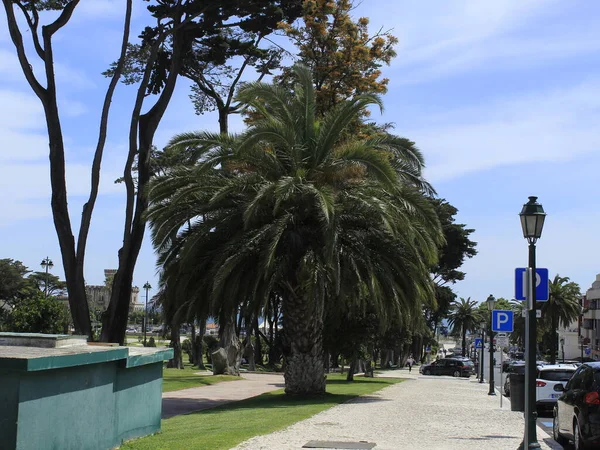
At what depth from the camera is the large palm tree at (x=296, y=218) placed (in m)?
20.2

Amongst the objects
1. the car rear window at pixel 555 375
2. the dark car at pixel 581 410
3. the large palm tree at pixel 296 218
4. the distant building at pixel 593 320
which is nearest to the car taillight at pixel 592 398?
the dark car at pixel 581 410

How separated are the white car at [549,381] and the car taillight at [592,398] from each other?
357 inches

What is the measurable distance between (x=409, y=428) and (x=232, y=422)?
140 inches

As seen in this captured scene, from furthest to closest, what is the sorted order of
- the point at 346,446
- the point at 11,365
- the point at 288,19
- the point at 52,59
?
the point at 288,19
the point at 52,59
the point at 346,446
the point at 11,365

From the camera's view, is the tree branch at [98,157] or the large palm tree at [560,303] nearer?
the tree branch at [98,157]

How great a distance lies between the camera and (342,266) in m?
20.8

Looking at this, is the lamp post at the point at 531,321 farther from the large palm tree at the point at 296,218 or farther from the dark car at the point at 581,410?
the large palm tree at the point at 296,218

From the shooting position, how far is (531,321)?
38.5ft

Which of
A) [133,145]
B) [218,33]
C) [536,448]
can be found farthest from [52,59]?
[536,448]

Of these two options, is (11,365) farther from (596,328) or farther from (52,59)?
(596,328)

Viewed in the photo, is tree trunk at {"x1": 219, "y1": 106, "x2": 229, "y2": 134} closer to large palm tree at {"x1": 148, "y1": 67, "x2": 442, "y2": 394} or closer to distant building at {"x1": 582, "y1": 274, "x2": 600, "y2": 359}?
large palm tree at {"x1": 148, "y1": 67, "x2": 442, "y2": 394}

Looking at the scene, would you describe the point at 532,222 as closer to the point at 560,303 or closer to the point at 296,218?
the point at 296,218

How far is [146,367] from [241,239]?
7501 millimetres

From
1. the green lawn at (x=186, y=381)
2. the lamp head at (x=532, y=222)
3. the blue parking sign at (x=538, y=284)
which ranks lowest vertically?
the green lawn at (x=186, y=381)
